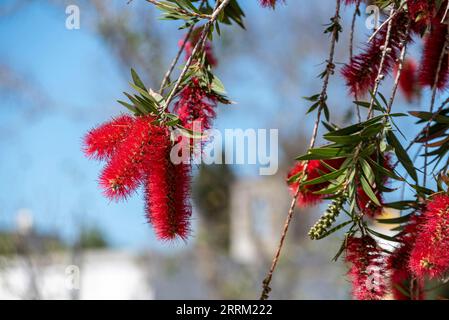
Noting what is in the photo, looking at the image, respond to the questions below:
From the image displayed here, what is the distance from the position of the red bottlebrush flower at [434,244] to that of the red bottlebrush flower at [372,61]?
187 mm

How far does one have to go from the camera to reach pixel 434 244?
705mm

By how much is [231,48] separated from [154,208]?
498cm

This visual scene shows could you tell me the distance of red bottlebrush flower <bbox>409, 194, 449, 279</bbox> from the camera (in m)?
0.69

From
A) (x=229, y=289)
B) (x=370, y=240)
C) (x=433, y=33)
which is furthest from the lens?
(x=229, y=289)

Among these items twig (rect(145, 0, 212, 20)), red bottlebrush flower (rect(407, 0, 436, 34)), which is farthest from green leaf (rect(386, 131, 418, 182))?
twig (rect(145, 0, 212, 20))

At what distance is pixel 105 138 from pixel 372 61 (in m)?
0.36

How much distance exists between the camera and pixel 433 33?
0.93 m

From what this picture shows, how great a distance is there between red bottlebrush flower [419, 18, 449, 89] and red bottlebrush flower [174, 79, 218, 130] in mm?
314

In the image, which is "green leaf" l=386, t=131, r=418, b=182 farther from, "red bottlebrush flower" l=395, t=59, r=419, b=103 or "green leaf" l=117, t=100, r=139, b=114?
"red bottlebrush flower" l=395, t=59, r=419, b=103

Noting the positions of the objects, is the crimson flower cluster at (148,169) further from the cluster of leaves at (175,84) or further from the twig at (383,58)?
the twig at (383,58)

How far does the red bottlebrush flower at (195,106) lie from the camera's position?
2.53ft

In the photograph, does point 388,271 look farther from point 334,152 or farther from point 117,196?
point 117,196

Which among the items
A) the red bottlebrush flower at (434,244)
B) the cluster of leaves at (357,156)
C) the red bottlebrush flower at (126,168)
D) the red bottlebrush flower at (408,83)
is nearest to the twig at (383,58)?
the cluster of leaves at (357,156)
